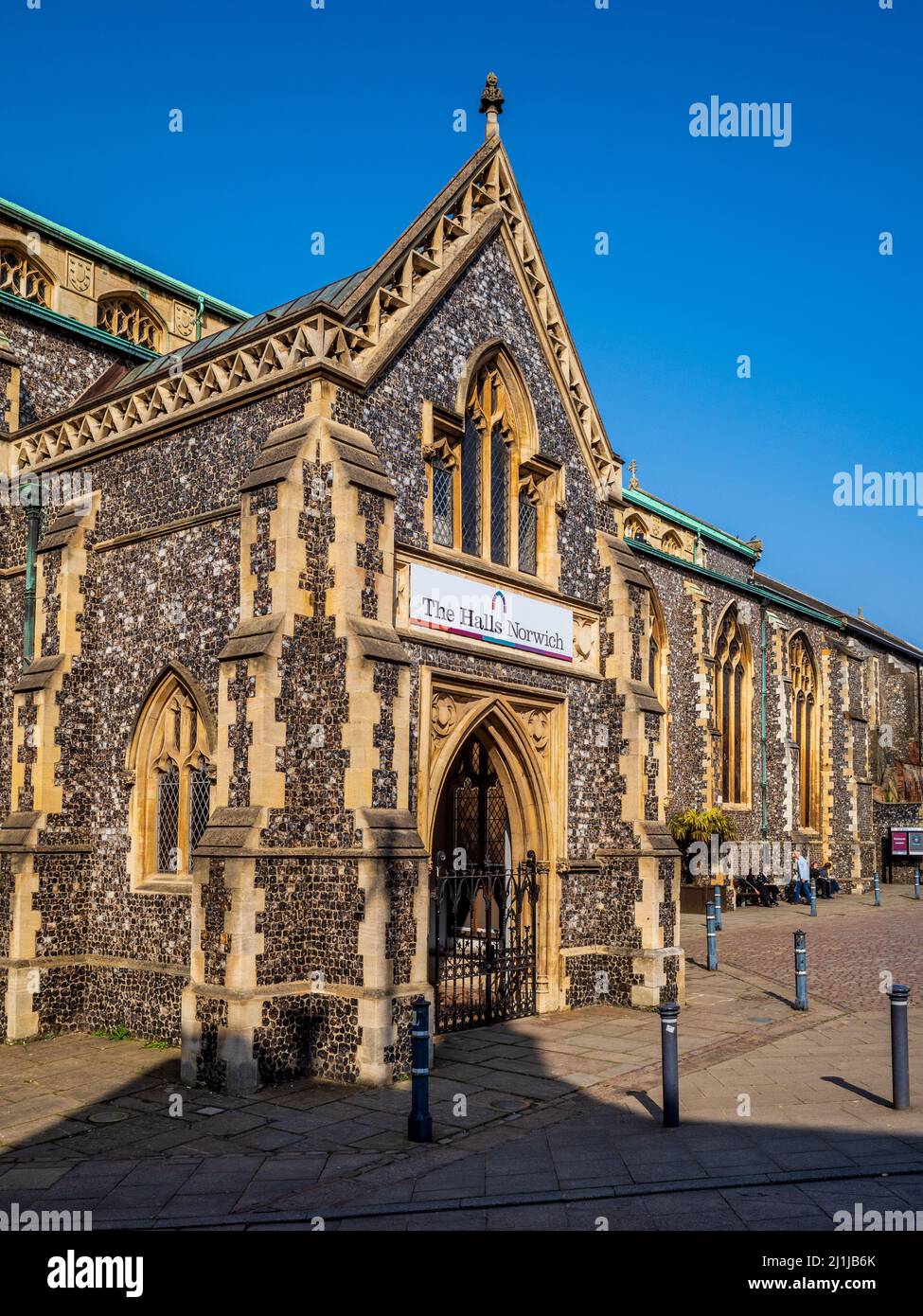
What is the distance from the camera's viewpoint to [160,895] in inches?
531

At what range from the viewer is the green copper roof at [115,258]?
68.5 ft

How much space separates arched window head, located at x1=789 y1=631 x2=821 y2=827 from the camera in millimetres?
39125

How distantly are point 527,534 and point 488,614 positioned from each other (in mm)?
2082

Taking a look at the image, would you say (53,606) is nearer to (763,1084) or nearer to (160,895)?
(160,895)

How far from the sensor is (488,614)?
14.5 meters

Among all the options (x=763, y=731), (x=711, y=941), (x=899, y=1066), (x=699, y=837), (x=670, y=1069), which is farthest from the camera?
(x=763, y=731)

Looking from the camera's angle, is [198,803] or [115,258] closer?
[198,803]

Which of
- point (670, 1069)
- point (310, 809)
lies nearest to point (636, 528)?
point (310, 809)

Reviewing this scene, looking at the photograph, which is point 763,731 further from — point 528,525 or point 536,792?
point 536,792

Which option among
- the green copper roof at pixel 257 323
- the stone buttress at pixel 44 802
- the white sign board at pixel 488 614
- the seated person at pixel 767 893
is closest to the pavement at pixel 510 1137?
the stone buttress at pixel 44 802

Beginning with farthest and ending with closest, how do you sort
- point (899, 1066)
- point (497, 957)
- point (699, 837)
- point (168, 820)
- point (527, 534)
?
1. point (699, 837)
2. point (527, 534)
3. point (497, 957)
4. point (168, 820)
5. point (899, 1066)

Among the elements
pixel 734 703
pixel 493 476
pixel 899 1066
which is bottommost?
pixel 899 1066

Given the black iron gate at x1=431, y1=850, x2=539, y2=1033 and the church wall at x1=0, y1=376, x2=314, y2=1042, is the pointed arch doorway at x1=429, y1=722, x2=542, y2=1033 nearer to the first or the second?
the black iron gate at x1=431, y1=850, x2=539, y2=1033
